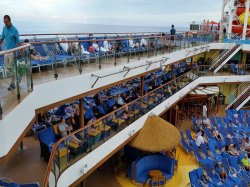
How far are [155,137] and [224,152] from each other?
15.5 feet

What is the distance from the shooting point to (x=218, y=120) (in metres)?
19.9

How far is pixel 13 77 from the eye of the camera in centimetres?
556

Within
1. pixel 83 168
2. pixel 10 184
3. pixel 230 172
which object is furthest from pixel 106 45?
pixel 230 172

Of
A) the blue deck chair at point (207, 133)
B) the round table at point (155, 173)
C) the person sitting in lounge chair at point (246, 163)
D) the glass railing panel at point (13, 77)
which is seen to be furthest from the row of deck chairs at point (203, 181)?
the glass railing panel at point (13, 77)

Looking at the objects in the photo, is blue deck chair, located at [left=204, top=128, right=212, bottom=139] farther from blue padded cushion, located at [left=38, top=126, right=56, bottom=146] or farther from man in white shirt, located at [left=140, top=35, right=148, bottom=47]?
blue padded cushion, located at [left=38, top=126, right=56, bottom=146]

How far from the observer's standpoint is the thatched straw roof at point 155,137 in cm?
1255

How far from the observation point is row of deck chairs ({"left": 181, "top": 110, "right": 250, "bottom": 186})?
12.6 meters

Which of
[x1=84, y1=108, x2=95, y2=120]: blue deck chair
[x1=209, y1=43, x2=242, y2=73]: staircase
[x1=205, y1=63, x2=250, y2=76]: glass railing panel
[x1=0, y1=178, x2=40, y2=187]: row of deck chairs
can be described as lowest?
[x1=0, y1=178, x2=40, y2=187]: row of deck chairs

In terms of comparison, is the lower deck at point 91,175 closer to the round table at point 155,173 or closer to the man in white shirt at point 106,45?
the round table at point 155,173

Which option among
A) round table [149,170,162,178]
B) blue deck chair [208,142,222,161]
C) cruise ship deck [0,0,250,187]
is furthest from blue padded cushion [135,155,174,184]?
blue deck chair [208,142,222,161]

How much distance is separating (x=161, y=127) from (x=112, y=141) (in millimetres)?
3303

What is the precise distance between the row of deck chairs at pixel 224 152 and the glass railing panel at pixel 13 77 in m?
8.78

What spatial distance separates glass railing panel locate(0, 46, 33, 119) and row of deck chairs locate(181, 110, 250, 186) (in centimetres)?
878

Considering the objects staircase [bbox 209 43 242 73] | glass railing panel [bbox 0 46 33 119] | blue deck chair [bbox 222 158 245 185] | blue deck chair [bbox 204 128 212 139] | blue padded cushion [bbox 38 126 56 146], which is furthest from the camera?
staircase [bbox 209 43 242 73]
